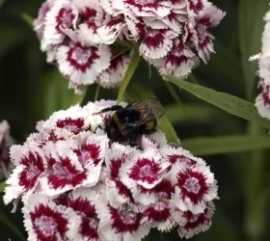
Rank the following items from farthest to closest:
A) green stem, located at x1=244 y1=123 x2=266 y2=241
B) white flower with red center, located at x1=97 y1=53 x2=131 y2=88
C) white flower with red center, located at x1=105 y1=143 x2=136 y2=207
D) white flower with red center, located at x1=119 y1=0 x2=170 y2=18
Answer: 1. green stem, located at x1=244 y1=123 x2=266 y2=241
2. white flower with red center, located at x1=97 y1=53 x2=131 y2=88
3. white flower with red center, located at x1=119 y1=0 x2=170 y2=18
4. white flower with red center, located at x1=105 y1=143 x2=136 y2=207

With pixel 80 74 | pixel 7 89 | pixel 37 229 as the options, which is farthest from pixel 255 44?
pixel 7 89

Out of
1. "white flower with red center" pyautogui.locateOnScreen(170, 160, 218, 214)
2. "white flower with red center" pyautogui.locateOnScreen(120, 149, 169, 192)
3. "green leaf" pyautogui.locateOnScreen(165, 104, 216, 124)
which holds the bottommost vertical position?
"green leaf" pyautogui.locateOnScreen(165, 104, 216, 124)

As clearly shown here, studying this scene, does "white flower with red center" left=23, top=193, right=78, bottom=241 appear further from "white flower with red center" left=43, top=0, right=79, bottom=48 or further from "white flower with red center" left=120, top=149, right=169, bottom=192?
"white flower with red center" left=43, top=0, right=79, bottom=48

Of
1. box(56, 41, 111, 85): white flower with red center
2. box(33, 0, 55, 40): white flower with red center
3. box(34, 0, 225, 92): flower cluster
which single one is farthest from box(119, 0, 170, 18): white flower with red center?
box(33, 0, 55, 40): white flower with red center

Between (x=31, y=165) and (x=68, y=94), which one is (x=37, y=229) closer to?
(x=31, y=165)

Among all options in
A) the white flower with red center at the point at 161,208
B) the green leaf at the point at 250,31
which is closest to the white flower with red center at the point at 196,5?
the green leaf at the point at 250,31
